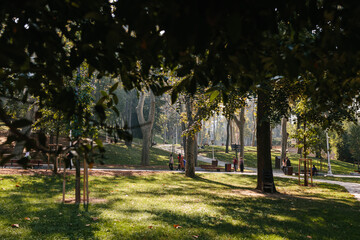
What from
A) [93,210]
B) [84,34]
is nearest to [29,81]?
[84,34]

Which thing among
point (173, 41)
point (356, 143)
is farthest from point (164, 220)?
point (356, 143)

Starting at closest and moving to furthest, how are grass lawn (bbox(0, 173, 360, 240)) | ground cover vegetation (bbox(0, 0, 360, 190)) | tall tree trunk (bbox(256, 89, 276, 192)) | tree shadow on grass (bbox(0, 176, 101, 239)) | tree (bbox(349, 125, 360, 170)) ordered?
ground cover vegetation (bbox(0, 0, 360, 190)) < tree shadow on grass (bbox(0, 176, 101, 239)) < grass lawn (bbox(0, 173, 360, 240)) < tall tree trunk (bbox(256, 89, 276, 192)) < tree (bbox(349, 125, 360, 170))

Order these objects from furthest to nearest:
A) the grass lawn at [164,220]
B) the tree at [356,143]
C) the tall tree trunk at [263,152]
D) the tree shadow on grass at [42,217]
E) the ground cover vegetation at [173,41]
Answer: the tree at [356,143] → the tall tree trunk at [263,152] → the grass lawn at [164,220] → the tree shadow on grass at [42,217] → the ground cover vegetation at [173,41]

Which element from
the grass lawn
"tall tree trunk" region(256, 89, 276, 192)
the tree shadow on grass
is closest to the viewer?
the tree shadow on grass

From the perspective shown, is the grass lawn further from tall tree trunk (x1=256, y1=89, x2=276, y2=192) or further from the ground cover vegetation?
the ground cover vegetation

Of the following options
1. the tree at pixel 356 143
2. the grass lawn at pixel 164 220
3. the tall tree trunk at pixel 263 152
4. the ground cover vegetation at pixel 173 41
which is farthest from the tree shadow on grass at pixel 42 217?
the tree at pixel 356 143

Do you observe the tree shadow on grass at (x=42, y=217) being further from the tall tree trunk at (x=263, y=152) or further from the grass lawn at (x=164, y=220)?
the tall tree trunk at (x=263, y=152)

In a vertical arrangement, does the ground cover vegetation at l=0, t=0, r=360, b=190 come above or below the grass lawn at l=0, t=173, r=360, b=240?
above

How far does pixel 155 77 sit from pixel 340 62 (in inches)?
73.7

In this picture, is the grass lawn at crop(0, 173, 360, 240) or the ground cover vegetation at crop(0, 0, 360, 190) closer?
the ground cover vegetation at crop(0, 0, 360, 190)

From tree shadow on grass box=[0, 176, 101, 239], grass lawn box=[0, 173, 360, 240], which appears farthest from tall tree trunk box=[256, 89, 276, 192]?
tree shadow on grass box=[0, 176, 101, 239]

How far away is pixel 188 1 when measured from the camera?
1.38 metres

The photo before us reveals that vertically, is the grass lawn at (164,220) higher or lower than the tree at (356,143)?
lower

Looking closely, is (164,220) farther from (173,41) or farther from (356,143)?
(356,143)
